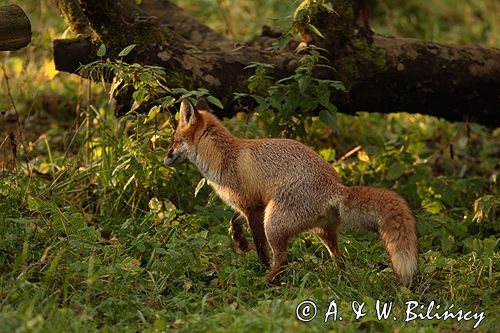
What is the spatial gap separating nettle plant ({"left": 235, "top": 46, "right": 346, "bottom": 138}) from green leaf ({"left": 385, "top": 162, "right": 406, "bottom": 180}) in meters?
1.03

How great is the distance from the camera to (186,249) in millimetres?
5734

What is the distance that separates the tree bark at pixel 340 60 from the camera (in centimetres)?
719

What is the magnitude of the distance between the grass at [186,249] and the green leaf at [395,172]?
0.01 metres

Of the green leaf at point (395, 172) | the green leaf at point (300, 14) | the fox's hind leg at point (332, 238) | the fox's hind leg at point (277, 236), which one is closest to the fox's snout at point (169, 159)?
the fox's hind leg at point (277, 236)

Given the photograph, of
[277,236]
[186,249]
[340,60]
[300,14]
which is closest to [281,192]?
[277,236]

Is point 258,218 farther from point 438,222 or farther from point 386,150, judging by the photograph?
point 386,150

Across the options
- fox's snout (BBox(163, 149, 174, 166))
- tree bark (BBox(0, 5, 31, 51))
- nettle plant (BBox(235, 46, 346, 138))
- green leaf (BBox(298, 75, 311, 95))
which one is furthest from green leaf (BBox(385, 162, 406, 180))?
tree bark (BBox(0, 5, 31, 51))

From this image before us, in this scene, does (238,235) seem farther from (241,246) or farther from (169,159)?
(169,159)

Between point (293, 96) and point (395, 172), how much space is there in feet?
4.72

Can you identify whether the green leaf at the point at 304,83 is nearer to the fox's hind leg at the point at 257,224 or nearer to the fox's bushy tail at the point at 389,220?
the fox's hind leg at the point at 257,224

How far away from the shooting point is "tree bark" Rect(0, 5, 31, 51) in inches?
241

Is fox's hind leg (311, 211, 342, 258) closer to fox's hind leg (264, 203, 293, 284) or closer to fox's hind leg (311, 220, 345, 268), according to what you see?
fox's hind leg (311, 220, 345, 268)

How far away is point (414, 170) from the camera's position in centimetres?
805

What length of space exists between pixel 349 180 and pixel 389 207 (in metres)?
2.51
